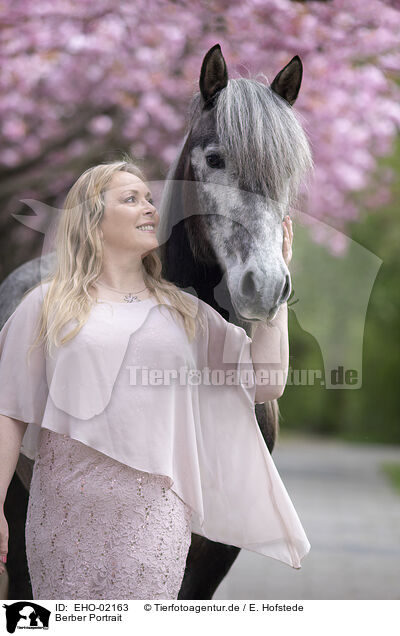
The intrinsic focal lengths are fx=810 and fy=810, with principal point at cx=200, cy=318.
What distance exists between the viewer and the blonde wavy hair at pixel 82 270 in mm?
1992

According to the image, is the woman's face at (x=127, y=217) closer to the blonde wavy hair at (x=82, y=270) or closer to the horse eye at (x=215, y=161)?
the blonde wavy hair at (x=82, y=270)

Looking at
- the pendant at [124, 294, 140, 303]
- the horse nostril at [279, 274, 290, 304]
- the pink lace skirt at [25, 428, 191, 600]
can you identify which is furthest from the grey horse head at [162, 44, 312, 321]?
the pink lace skirt at [25, 428, 191, 600]

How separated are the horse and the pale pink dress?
171 mm

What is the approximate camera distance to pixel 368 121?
4957 mm

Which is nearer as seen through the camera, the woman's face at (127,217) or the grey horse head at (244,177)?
the grey horse head at (244,177)

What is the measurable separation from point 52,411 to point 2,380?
0.16 metres

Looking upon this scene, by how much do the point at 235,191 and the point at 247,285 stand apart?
262 millimetres

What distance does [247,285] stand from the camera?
6.19 ft

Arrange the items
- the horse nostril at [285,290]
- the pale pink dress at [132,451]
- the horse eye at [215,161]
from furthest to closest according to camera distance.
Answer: the horse eye at [215,161], the pale pink dress at [132,451], the horse nostril at [285,290]

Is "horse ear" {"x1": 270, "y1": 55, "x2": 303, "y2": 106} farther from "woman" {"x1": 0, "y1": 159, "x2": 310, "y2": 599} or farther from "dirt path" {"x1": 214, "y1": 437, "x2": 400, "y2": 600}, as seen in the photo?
"dirt path" {"x1": 214, "y1": 437, "x2": 400, "y2": 600}

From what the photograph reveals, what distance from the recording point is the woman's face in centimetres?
207

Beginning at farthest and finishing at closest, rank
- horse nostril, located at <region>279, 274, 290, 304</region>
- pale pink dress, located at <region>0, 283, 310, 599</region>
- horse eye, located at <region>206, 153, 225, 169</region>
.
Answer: horse eye, located at <region>206, 153, 225, 169</region>, pale pink dress, located at <region>0, 283, 310, 599</region>, horse nostril, located at <region>279, 274, 290, 304</region>

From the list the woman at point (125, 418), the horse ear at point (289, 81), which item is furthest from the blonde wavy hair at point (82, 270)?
the horse ear at point (289, 81)

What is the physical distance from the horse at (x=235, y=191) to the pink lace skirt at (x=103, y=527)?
1.64 feet
